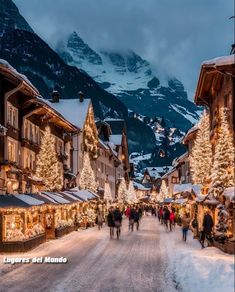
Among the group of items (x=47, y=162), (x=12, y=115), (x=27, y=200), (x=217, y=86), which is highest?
(x=217, y=86)

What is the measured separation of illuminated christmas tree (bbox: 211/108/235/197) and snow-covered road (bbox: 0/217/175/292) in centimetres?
438

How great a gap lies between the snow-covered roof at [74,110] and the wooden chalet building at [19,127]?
2049cm

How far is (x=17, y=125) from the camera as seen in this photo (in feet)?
137

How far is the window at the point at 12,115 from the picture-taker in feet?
128

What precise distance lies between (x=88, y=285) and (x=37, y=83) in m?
154

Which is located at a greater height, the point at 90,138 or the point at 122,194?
the point at 90,138

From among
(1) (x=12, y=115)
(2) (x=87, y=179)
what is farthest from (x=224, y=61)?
(2) (x=87, y=179)

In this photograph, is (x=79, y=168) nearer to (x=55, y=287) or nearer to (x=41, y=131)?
(x=41, y=131)

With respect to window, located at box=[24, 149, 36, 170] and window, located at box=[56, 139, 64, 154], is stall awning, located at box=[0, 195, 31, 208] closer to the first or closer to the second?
window, located at box=[24, 149, 36, 170]

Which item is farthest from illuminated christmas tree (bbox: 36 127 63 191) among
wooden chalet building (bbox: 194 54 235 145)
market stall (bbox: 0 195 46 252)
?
market stall (bbox: 0 195 46 252)

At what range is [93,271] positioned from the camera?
20.1 metres

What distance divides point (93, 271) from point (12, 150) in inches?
860

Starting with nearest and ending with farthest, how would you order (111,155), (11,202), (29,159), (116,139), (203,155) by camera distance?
1. (11,202)
2. (203,155)
3. (29,159)
4. (111,155)
5. (116,139)

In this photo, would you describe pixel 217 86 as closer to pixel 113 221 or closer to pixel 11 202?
pixel 113 221
